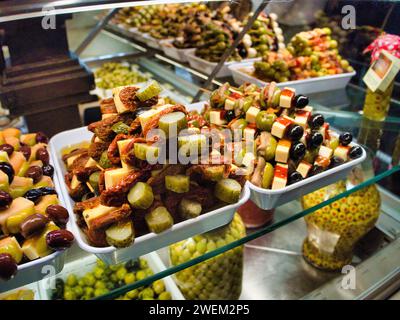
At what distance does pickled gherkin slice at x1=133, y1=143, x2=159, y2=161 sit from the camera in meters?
0.75

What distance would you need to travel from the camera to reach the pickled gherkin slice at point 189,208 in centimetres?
82

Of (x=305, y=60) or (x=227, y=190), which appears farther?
(x=305, y=60)

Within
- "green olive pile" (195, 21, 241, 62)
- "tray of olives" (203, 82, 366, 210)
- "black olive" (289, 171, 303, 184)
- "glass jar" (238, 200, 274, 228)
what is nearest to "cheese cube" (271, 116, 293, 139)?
"tray of olives" (203, 82, 366, 210)

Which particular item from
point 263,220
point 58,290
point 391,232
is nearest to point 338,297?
point 391,232

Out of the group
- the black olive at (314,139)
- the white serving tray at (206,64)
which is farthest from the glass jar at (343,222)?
the white serving tray at (206,64)

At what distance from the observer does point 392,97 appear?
5.55 feet

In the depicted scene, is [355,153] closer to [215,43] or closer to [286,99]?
[286,99]

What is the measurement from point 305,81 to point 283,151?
2.67 feet

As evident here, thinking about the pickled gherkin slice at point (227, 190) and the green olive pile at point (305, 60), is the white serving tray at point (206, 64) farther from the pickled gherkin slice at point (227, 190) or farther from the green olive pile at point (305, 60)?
the pickled gherkin slice at point (227, 190)

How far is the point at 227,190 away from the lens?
842 mm

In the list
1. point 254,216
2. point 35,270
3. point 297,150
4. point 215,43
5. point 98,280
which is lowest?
point 98,280

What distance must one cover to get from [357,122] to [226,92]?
0.67 metres

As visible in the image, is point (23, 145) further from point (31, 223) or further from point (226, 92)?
point (226, 92)

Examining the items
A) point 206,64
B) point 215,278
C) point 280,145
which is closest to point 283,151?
point 280,145
